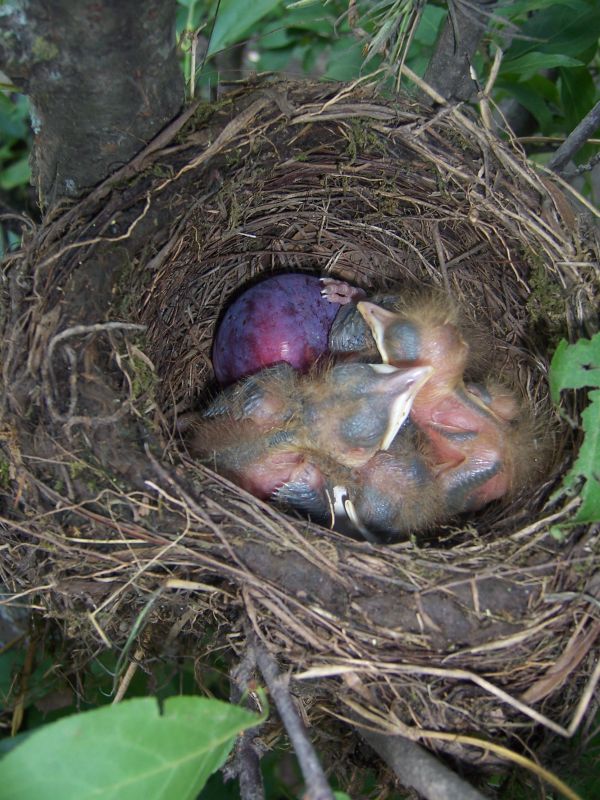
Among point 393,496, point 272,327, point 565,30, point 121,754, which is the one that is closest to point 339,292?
point 272,327

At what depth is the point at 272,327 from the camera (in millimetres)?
1674

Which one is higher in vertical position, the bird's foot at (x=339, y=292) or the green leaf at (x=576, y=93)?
the green leaf at (x=576, y=93)

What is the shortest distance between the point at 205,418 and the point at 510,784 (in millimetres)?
933

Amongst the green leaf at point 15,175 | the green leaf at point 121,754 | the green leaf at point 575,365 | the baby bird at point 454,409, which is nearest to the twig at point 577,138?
the baby bird at point 454,409

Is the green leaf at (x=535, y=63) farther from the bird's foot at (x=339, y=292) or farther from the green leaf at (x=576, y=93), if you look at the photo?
the bird's foot at (x=339, y=292)

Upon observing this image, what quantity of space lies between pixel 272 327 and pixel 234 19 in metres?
0.64

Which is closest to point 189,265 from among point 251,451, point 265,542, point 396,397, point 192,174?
point 192,174

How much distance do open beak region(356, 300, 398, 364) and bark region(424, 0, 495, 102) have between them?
0.43 m

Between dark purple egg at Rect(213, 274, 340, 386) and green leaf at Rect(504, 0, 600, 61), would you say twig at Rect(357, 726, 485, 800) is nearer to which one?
dark purple egg at Rect(213, 274, 340, 386)

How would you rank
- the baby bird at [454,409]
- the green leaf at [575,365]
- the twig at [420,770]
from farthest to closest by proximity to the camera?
the baby bird at [454,409]
the green leaf at [575,365]
the twig at [420,770]

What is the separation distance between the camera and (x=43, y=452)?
112 centimetres

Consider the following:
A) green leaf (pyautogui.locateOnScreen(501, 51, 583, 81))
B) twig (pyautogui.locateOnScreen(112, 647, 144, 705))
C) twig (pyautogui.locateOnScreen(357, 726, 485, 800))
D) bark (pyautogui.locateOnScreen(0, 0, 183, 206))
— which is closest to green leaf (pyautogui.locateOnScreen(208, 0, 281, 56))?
bark (pyautogui.locateOnScreen(0, 0, 183, 206))

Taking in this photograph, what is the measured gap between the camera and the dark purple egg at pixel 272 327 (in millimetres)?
1672

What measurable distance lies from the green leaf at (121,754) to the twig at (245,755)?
0.84 feet
